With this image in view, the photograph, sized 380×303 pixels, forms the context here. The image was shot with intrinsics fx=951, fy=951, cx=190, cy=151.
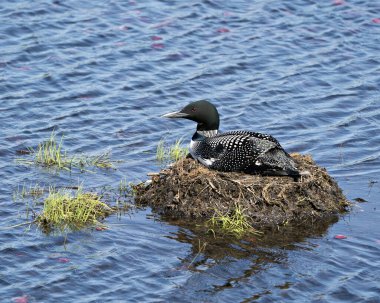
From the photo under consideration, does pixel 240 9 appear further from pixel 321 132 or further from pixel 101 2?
pixel 321 132

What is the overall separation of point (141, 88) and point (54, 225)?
5.25m

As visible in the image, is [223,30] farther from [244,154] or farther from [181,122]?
[244,154]

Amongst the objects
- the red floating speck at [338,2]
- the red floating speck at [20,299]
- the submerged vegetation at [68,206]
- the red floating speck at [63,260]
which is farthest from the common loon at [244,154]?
the red floating speck at [338,2]

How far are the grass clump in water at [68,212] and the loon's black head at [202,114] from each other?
5.08 ft

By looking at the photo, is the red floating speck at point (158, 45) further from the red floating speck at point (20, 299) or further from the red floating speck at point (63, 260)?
the red floating speck at point (20, 299)

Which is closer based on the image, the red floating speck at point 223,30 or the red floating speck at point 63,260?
the red floating speck at point 63,260

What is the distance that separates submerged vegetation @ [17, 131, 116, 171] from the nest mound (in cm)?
141

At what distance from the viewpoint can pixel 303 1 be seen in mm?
18969

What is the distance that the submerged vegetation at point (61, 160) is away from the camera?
11820mm

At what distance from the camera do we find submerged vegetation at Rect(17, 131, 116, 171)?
1182 cm

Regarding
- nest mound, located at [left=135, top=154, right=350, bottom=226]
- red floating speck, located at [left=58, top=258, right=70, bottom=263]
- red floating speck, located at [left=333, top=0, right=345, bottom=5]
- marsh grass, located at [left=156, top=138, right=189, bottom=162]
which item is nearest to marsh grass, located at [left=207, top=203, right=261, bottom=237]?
nest mound, located at [left=135, top=154, right=350, bottom=226]

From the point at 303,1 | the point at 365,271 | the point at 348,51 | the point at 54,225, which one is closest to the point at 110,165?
the point at 54,225

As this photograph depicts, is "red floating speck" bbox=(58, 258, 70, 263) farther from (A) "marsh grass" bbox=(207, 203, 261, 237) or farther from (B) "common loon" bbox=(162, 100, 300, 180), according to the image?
(B) "common loon" bbox=(162, 100, 300, 180)

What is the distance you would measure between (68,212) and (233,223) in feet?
5.71
